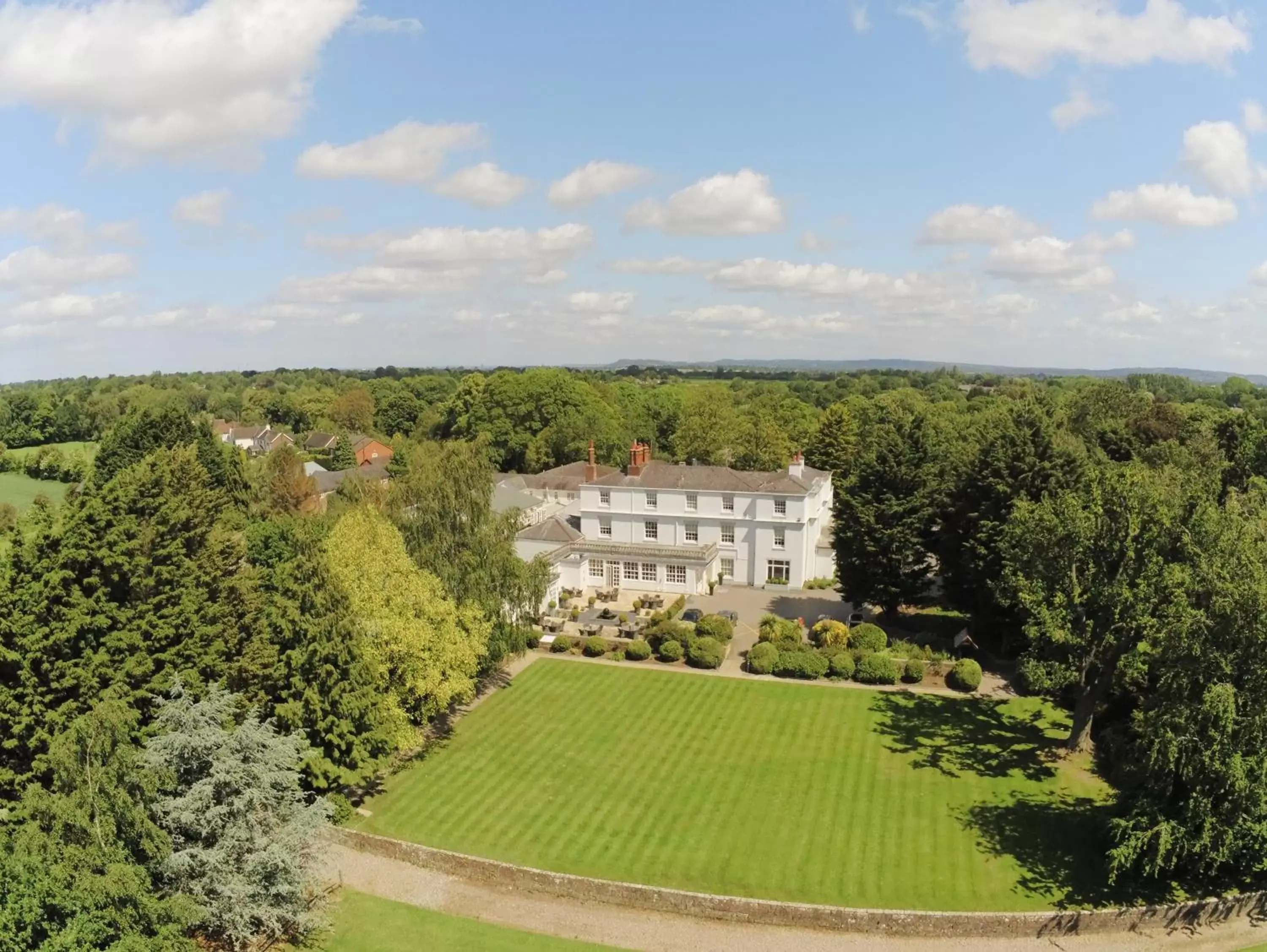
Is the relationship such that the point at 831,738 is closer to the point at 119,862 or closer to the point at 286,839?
the point at 286,839

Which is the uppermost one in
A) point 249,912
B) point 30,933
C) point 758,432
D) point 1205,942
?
point 758,432

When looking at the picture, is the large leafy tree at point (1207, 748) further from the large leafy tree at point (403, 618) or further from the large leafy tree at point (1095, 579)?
the large leafy tree at point (403, 618)

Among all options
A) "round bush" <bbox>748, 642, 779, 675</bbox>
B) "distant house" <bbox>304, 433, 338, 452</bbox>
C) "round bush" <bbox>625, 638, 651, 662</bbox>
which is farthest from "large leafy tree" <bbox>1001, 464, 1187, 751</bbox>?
"distant house" <bbox>304, 433, 338, 452</bbox>

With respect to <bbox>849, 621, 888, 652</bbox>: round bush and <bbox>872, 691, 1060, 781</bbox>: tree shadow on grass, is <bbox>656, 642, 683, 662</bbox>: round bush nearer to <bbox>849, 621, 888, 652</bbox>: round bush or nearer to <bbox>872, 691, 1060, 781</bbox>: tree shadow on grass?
<bbox>849, 621, 888, 652</bbox>: round bush

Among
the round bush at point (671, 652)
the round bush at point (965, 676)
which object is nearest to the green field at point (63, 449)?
the round bush at point (671, 652)

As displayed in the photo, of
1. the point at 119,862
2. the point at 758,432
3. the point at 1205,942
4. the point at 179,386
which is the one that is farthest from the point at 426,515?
the point at 179,386

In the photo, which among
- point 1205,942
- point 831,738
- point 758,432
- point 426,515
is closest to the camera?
point 1205,942

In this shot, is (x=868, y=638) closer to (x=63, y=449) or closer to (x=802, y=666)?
(x=802, y=666)
